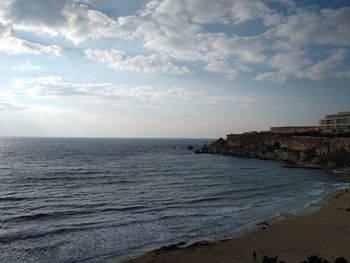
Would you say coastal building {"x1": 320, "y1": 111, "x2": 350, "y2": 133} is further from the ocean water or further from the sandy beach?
the sandy beach

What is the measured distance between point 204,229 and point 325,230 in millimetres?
9067

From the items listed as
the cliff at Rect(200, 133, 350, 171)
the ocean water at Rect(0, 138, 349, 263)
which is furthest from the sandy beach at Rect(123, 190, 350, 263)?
the cliff at Rect(200, 133, 350, 171)

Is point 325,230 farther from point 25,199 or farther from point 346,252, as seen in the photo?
point 25,199

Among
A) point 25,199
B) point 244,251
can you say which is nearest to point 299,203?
point 244,251

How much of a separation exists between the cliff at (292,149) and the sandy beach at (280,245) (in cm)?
5028

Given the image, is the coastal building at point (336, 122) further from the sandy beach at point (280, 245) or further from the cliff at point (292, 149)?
the sandy beach at point (280, 245)

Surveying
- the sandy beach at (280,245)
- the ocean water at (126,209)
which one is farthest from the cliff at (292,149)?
the sandy beach at (280,245)

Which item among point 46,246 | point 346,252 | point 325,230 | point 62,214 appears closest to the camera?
point 346,252

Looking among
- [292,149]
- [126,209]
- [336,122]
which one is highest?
[336,122]

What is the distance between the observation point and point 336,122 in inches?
5241

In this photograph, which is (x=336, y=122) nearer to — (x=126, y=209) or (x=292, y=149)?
(x=292, y=149)

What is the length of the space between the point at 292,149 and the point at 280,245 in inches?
3199

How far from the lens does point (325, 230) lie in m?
26.6

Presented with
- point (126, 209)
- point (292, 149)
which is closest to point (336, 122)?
point (292, 149)
